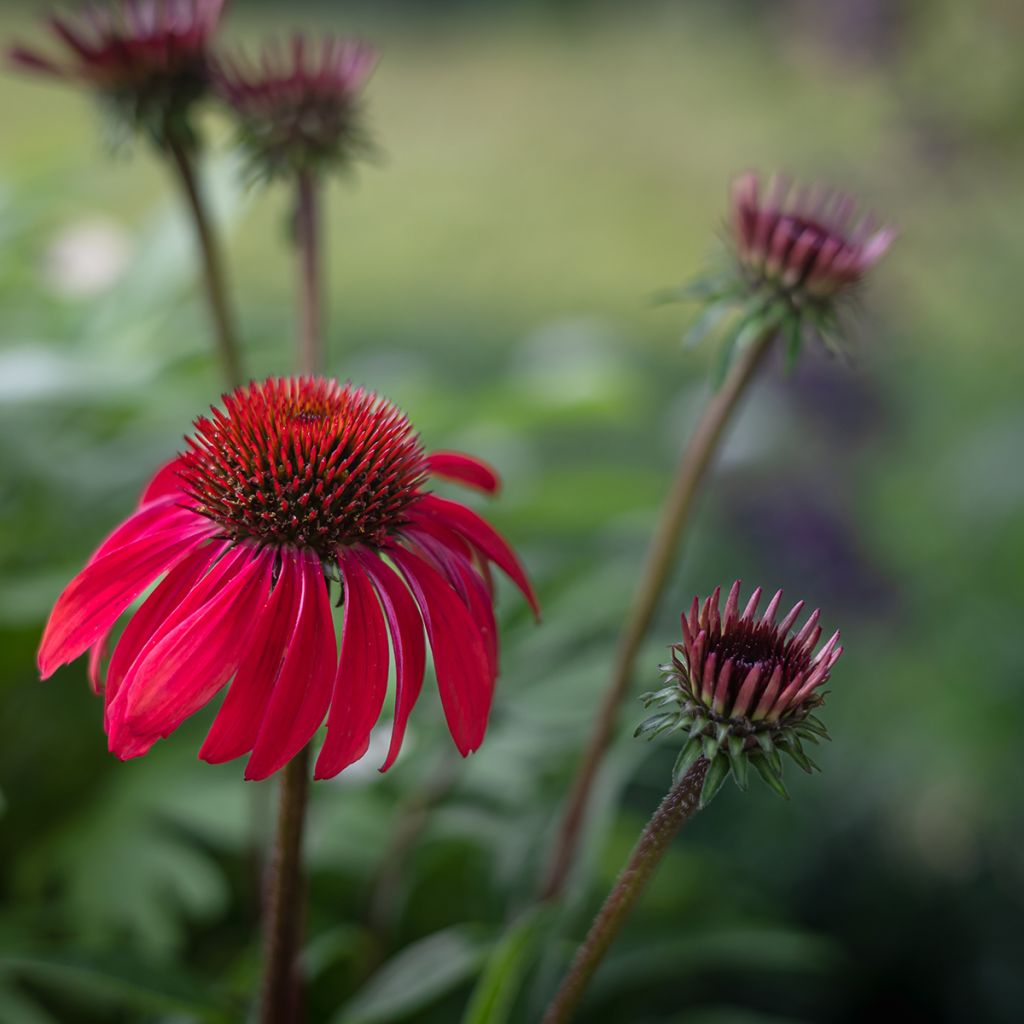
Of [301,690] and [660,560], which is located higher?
[660,560]

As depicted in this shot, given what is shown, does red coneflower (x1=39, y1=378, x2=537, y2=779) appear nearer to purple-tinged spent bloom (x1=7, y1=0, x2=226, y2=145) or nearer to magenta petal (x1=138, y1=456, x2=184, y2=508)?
magenta petal (x1=138, y1=456, x2=184, y2=508)

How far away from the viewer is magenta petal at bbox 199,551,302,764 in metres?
0.33

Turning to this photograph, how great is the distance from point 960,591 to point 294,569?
36.9 inches

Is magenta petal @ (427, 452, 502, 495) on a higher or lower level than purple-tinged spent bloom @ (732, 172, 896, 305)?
lower

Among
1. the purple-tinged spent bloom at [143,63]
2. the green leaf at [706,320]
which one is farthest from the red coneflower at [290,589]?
the purple-tinged spent bloom at [143,63]

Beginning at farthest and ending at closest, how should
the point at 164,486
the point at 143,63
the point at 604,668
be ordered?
the point at 604,668 < the point at 143,63 < the point at 164,486

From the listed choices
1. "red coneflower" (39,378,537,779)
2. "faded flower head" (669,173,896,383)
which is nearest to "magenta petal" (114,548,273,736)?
"red coneflower" (39,378,537,779)

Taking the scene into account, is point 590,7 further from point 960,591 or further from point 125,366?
point 125,366

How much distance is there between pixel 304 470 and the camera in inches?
15.8

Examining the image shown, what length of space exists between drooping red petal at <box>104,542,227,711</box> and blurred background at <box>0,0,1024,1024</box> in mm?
164

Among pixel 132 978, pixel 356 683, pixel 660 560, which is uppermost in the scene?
pixel 660 560

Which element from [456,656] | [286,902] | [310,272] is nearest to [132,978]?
[286,902]

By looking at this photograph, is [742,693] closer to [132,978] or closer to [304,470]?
[304,470]

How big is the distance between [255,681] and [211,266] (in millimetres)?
308
